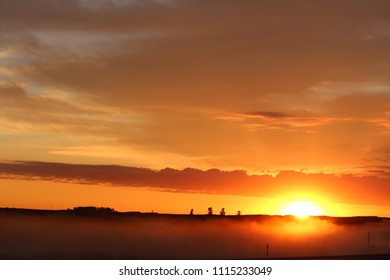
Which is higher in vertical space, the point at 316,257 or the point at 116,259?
the point at 316,257

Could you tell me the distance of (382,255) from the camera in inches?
2687
